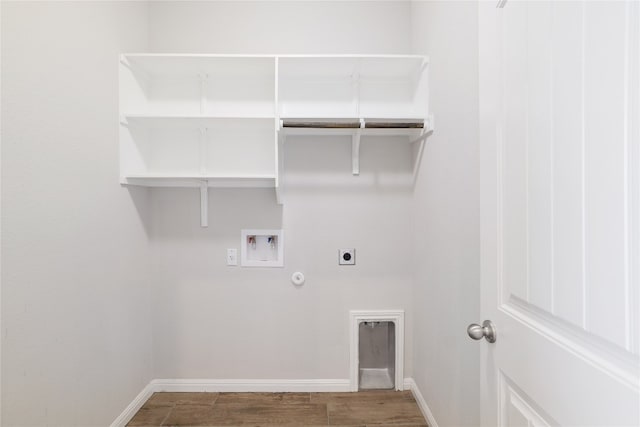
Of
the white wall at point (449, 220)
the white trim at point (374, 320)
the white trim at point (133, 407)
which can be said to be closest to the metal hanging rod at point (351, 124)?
the white wall at point (449, 220)

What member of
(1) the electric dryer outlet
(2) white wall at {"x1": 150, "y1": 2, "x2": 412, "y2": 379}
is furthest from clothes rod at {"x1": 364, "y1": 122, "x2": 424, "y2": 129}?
(1) the electric dryer outlet

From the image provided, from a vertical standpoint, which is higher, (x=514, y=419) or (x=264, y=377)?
(x=514, y=419)

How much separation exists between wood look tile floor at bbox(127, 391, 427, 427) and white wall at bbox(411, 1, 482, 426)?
22cm

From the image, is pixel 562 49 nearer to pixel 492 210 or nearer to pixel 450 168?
pixel 492 210

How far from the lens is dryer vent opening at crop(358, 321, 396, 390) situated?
2260 millimetres

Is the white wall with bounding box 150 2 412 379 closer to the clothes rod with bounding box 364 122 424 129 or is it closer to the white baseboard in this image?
the white baseboard

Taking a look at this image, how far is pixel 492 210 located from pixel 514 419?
53 cm

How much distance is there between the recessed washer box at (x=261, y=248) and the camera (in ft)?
7.31

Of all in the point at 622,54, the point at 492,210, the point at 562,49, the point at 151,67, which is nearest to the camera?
the point at 622,54

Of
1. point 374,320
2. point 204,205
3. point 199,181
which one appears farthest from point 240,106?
point 374,320

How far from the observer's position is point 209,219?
87.7 inches

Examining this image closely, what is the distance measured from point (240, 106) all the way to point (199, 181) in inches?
21.9

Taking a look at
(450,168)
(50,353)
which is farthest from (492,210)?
(50,353)

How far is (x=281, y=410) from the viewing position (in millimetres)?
2033
